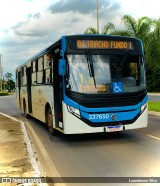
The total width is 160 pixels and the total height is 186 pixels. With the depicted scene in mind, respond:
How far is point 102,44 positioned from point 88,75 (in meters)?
1.11

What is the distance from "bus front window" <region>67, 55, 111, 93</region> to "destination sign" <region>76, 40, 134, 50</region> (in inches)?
15.8

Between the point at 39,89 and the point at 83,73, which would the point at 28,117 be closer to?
the point at 39,89

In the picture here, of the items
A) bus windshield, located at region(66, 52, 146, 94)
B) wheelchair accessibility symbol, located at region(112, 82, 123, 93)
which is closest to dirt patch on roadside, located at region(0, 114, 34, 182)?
bus windshield, located at region(66, 52, 146, 94)

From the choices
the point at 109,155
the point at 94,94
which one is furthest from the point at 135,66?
the point at 109,155

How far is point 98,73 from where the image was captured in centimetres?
1084

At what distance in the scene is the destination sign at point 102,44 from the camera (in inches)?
439

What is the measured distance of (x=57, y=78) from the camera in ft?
39.2

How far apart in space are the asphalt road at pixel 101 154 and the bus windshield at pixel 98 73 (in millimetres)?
1602

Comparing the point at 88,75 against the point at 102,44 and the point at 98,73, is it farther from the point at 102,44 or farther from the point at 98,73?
the point at 102,44

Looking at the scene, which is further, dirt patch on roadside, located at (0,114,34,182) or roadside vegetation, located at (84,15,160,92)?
roadside vegetation, located at (84,15,160,92)

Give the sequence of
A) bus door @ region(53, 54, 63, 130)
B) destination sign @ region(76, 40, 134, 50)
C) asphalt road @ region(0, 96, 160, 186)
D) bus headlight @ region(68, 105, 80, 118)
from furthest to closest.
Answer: bus door @ region(53, 54, 63, 130), destination sign @ region(76, 40, 134, 50), bus headlight @ region(68, 105, 80, 118), asphalt road @ region(0, 96, 160, 186)

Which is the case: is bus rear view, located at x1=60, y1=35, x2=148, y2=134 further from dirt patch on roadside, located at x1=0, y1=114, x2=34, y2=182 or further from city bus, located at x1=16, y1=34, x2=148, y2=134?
dirt patch on roadside, located at x1=0, y1=114, x2=34, y2=182

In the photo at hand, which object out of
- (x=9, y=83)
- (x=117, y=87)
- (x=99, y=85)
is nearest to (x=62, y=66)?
(x=99, y=85)

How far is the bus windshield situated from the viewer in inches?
426
